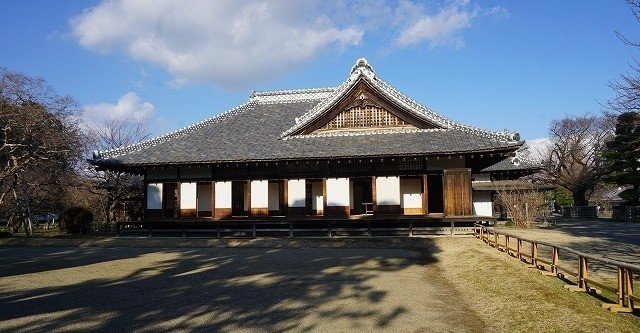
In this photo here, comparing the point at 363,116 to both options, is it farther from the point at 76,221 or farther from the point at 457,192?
the point at 76,221

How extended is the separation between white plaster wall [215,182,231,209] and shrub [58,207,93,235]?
9152 mm

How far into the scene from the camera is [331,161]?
61.4 ft

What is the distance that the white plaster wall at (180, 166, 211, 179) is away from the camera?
20.3 meters

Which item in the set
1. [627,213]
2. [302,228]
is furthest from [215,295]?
[627,213]

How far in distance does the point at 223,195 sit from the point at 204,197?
210cm

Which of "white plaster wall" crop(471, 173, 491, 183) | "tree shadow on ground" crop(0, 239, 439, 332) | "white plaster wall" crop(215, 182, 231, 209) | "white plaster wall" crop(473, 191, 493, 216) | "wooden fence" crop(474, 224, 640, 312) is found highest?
"white plaster wall" crop(471, 173, 491, 183)

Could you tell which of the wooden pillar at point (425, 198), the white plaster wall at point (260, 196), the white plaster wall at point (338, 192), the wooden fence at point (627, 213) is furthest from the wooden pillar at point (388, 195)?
the wooden fence at point (627, 213)

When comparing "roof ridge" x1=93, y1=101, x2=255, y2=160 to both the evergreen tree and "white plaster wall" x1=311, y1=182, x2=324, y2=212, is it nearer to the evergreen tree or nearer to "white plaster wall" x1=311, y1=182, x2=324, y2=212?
"white plaster wall" x1=311, y1=182, x2=324, y2=212

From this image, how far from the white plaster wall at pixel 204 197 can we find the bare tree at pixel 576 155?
38.4 meters

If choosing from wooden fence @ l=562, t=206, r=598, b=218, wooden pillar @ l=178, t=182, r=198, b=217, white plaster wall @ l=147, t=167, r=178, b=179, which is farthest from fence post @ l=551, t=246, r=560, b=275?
wooden fence @ l=562, t=206, r=598, b=218

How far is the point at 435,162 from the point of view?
18.4 m

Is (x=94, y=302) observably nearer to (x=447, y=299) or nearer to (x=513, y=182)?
(x=447, y=299)

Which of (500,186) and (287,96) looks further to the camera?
(500,186)

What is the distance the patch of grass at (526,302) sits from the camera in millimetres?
5996
